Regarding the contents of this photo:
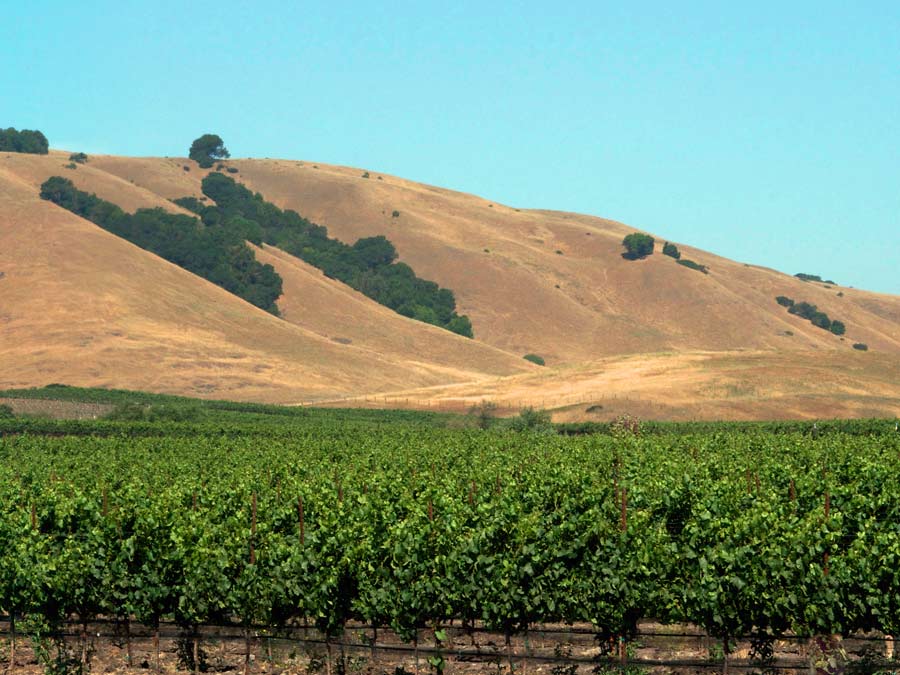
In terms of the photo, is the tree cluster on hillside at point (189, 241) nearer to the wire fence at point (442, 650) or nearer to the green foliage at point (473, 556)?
the green foliage at point (473, 556)

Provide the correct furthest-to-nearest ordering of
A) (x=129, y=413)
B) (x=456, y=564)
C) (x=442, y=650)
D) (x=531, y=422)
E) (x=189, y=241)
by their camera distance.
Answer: (x=189, y=241), (x=129, y=413), (x=531, y=422), (x=456, y=564), (x=442, y=650)

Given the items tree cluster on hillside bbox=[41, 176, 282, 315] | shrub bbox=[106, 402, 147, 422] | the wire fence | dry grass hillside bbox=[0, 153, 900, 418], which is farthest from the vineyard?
tree cluster on hillside bbox=[41, 176, 282, 315]

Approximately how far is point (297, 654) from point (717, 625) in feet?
25.6

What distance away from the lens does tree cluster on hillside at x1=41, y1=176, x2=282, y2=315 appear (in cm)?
17058

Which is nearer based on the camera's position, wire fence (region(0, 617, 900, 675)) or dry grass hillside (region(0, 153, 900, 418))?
wire fence (region(0, 617, 900, 675))

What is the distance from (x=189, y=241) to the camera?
17738 cm

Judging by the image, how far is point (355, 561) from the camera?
22000mm

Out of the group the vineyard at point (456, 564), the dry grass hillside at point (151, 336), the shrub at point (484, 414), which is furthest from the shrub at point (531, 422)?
the vineyard at point (456, 564)

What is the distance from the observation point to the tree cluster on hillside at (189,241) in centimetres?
17058

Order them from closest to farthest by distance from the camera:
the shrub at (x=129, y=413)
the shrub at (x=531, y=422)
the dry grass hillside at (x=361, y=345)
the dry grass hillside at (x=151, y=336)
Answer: the shrub at (x=531, y=422) → the shrub at (x=129, y=413) → the dry grass hillside at (x=361, y=345) → the dry grass hillside at (x=151, y=336)

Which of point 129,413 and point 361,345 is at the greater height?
point 361,345

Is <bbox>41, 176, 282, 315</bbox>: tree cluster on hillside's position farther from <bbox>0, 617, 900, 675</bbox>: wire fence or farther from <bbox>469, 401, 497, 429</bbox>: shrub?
<bbox>0, 617, 900, 675</bbox>: wire fence

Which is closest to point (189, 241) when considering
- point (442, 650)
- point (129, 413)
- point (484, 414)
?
point (484, 414)

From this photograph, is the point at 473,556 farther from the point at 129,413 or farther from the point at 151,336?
the point at 151,336
